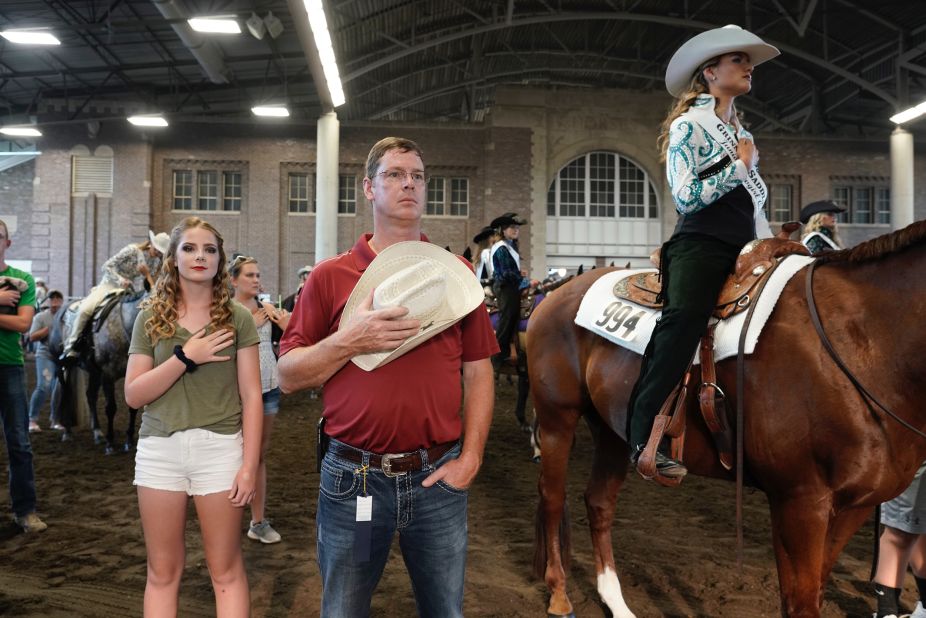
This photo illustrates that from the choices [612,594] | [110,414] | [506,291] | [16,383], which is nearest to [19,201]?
[110,414]

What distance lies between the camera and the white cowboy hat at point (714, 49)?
270 centimetres

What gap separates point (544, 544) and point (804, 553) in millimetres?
1658

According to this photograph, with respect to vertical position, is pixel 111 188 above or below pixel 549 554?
above

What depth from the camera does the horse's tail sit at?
12.1ft

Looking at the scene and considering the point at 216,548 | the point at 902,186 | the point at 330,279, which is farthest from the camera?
the point at 902,186

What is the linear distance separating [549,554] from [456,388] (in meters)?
2.12

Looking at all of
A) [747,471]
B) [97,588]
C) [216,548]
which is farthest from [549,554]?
[97,588]

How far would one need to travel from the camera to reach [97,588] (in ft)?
12.4

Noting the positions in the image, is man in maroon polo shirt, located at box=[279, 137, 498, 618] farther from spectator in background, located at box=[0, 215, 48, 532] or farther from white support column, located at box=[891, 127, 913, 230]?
white support column, located at box=[891, 127, 913, 230]

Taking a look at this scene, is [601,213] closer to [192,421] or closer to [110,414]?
[110,414]

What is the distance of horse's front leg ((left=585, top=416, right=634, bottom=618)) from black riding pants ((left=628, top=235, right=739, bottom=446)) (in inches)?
39.9

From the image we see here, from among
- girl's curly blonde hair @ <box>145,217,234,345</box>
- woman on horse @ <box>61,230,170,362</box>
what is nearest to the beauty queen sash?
girl's curly blonde hair @ <box>145,217,234,345</box>

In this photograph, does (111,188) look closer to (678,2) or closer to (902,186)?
(678,2)

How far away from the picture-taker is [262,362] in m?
4.50
